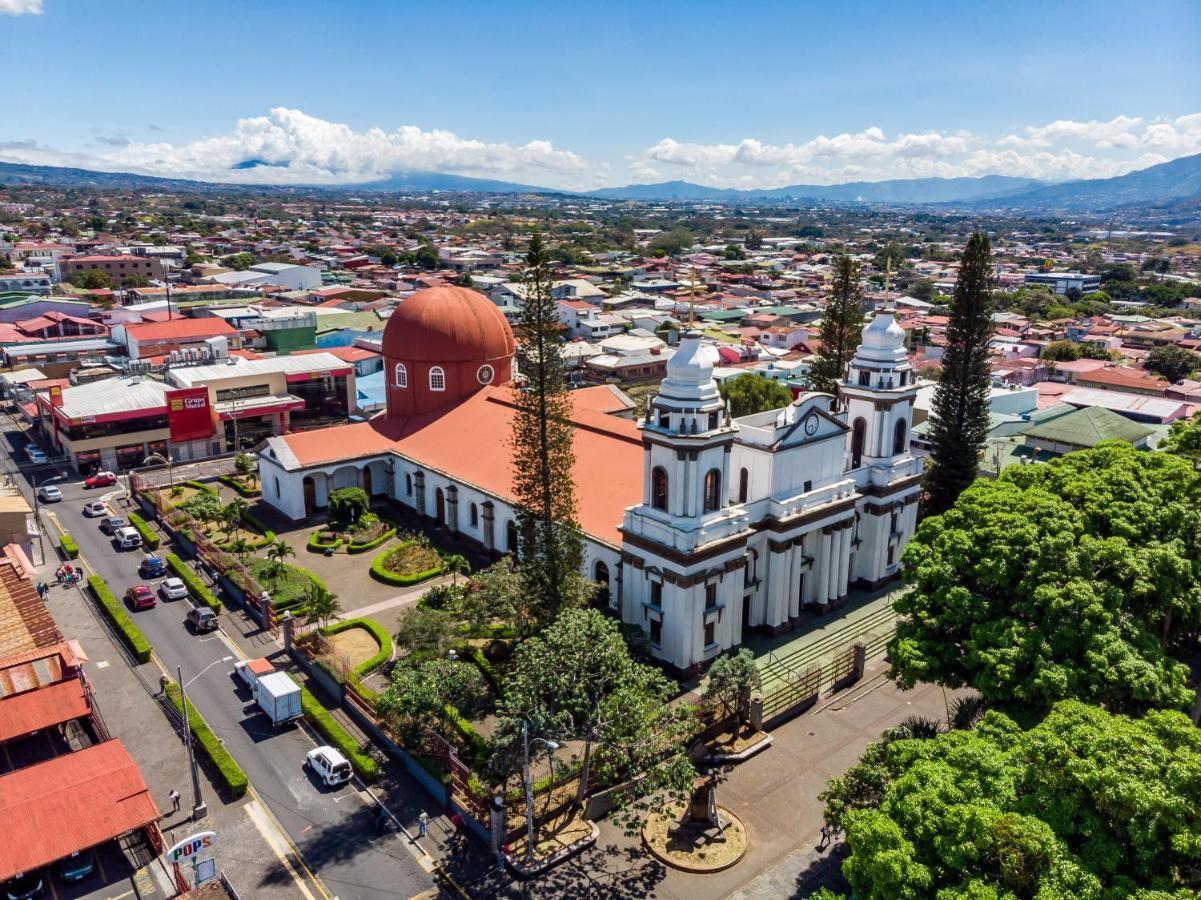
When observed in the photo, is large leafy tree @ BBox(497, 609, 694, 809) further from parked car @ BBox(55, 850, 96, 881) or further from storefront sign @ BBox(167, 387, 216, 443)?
storefront sign @ BBox(167, 387, 216, 443)

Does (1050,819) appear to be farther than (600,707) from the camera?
No

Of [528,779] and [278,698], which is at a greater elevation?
[528,779]

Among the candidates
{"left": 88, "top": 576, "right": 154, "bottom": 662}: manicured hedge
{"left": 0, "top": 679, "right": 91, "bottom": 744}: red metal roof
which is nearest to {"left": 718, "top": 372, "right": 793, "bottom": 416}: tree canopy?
{"left": 88, "top": 576, "right": 154, "bottom": 662}: manicured hedge

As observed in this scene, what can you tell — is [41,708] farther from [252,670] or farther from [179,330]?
[179,330]

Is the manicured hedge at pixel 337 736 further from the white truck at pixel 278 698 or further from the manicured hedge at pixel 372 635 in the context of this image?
the manicured hedge at pixel 372 635

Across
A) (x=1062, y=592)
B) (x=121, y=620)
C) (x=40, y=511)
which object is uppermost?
(x=1062, y=592)

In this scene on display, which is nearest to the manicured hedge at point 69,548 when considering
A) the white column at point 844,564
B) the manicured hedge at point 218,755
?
the manicured hedge at point 218,755

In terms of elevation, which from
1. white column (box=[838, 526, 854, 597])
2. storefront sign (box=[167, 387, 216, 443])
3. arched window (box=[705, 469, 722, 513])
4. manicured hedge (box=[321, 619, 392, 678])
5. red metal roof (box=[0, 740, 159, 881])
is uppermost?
arched window (box=[705, 469, 722, 513])

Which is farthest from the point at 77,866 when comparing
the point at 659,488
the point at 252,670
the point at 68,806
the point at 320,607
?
the point at 659,488
